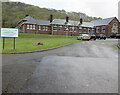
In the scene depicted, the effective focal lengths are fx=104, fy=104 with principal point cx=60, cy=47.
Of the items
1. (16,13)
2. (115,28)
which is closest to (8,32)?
(115,28)

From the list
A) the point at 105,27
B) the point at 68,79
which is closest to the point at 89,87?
the point at 68,79

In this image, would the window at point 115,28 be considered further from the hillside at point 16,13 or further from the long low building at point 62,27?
the hillside at point 16,13

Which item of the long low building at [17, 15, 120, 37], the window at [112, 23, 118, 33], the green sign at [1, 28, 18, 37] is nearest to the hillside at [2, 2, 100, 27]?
the long low building at [17, 15, 120, 37]

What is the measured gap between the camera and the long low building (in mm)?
41713

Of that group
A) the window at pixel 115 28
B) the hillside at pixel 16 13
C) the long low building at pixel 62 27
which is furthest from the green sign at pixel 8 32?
the window at pixel 115 28

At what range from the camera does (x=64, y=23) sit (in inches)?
1786

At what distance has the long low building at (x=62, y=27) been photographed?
41.7 meters

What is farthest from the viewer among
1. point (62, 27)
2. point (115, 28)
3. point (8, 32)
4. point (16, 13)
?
point (16, 13)

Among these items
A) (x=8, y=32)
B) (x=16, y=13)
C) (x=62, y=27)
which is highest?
(x=16, y=13)

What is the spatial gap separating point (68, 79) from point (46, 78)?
90 cm

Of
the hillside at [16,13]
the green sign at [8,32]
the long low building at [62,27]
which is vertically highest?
the hillside at [16,13]

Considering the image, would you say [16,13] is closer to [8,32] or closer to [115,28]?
[115,28]

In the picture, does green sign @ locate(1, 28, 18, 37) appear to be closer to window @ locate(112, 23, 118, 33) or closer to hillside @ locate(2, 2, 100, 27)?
hillside @ locate(2, 2, 100, 27)

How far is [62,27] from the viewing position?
4525 cm
